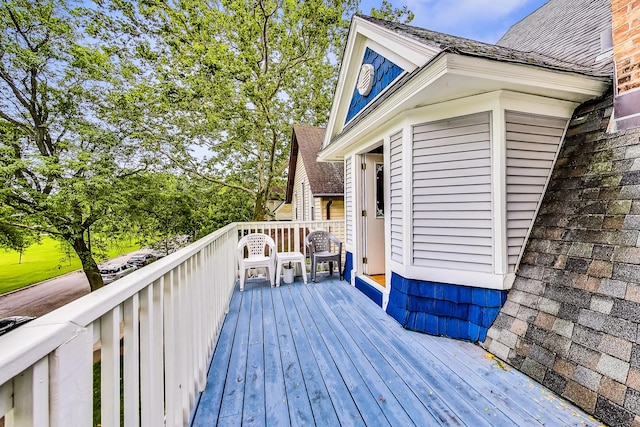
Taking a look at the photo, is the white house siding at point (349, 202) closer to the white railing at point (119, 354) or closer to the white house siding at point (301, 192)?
the white railing at point (119, 354)

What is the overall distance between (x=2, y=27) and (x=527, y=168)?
11344 millimetres

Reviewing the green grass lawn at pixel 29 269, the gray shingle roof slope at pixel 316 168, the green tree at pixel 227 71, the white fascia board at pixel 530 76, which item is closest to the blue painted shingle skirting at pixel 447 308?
the white fascia board at pixel 530 76

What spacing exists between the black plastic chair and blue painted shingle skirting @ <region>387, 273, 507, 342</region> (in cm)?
187

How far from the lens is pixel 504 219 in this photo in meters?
2.71

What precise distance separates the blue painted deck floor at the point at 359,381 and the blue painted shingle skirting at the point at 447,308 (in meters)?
0.13

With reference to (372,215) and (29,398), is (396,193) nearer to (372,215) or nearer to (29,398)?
(372,215)

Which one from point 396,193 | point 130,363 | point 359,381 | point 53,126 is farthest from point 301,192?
point 130,363

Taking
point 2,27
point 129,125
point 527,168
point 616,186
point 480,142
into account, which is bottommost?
point 616,186

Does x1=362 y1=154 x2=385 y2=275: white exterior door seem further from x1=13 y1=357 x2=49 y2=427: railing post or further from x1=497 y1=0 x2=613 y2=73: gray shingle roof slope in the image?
x1=13 y1=357 x2=49 y2=427: railing post

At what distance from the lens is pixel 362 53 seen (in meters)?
4.57

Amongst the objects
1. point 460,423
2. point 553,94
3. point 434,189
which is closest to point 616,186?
point 553,94

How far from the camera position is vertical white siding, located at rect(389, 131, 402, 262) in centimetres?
338

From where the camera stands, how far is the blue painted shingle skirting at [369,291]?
3.85 meters

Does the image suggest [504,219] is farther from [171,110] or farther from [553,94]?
[171,110]
